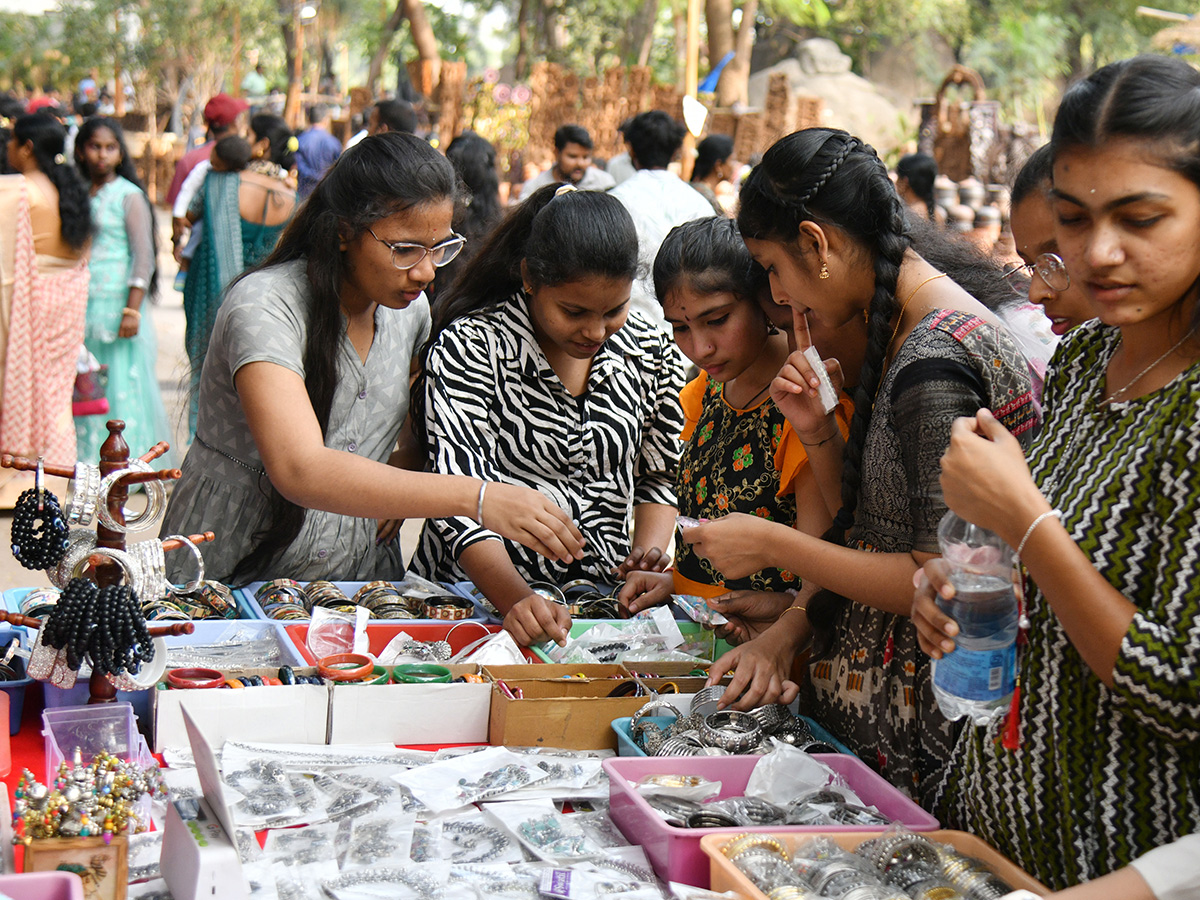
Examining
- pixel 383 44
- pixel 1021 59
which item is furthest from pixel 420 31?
pixel 1021 59

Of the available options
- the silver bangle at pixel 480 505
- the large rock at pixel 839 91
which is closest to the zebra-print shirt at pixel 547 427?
the silver bangle at pixel 480 505

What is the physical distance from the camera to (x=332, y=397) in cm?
246

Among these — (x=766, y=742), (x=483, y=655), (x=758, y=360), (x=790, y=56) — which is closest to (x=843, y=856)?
(x=766, y=742)

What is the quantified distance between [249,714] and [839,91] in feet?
76.1

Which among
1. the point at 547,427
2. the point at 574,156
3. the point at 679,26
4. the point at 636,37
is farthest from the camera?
the point at 636,37

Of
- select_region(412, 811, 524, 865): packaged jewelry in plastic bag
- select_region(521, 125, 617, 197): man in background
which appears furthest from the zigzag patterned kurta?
select_region(521, 125, 617, 197): man in background

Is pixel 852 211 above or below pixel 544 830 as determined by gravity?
above

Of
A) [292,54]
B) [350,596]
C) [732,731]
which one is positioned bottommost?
[350,596]

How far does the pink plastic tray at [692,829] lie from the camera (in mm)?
1523

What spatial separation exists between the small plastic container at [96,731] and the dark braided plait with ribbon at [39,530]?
241mm

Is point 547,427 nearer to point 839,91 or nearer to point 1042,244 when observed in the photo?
point 1042,244

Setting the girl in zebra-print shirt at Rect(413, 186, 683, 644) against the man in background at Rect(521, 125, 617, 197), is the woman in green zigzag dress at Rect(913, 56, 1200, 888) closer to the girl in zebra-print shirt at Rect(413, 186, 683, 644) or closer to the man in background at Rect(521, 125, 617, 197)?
the girl in zebra-print shirt at Rect(413, 186, 683, 644)

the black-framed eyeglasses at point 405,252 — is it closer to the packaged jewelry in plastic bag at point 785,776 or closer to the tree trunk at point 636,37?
the packaged jewelry in plastic bag at point 785,776

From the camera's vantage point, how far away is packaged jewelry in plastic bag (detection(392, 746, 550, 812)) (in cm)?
170
